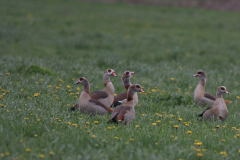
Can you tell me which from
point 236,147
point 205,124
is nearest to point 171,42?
point 205,124

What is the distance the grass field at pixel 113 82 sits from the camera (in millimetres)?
4547

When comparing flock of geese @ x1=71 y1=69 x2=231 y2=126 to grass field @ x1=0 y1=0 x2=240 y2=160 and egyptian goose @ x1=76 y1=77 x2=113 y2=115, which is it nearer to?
egyptian goose @ x1=76 y1=77 x2=113 y2=115

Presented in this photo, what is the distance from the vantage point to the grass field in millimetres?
4547

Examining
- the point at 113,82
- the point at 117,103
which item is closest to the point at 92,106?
the point at 117,103

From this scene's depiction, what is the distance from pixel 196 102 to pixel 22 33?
1107cm

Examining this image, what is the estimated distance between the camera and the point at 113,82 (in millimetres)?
8812

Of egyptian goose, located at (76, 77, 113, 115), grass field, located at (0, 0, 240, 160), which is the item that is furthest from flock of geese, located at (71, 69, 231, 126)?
grass field, located at (0, 0, 240, 160)

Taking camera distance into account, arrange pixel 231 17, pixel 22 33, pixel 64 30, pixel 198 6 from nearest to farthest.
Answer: pixel 22 33 < pixel 64 30 < pixel 231 17 < pixel 198 6

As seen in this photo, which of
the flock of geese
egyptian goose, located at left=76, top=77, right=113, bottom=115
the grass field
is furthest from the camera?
egyptian goose, located at left=76, top=77, right=113, bottom=115

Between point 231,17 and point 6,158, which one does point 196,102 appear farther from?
point 231,17

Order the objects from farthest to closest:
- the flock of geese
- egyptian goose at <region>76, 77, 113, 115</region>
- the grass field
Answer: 1. egyptian goose at <region>76, 77, 113, 115</region>
2. the flock of geese
3. the grass field

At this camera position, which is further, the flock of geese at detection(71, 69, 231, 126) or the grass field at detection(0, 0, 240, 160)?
the flock of geese at detection(71, 69, 231, 126)

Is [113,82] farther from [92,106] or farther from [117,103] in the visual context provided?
[92,106]

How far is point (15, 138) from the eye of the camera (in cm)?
454
